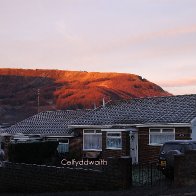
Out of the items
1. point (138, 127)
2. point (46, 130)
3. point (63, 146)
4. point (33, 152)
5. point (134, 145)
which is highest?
point (138, 127)

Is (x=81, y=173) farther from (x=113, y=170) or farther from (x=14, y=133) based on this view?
(x=14, y=133)

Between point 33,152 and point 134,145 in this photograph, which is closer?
point 33,152

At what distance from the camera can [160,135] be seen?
32.2m

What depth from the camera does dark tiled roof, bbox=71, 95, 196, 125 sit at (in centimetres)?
3244

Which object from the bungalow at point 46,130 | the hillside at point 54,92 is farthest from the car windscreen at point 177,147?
the hillside at point 54,92

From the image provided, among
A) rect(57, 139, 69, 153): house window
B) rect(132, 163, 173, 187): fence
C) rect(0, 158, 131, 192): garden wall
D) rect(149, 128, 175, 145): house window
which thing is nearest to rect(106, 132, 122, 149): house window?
rect(149, 128, 175, 145): house window

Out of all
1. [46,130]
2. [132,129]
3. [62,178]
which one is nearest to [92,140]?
[132,129]

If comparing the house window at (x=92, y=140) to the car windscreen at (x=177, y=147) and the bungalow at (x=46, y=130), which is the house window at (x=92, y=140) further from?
the car windscreen at (x=177, y=147)

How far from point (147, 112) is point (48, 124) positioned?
11.6 m

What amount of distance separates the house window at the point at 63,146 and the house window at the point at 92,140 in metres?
2.41

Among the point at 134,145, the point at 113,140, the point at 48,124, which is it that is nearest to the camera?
the point at 134,145

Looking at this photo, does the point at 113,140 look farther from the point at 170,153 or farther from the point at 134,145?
the point at 170,153

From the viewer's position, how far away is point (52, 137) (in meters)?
39.8

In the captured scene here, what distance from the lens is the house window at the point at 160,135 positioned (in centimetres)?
3166
